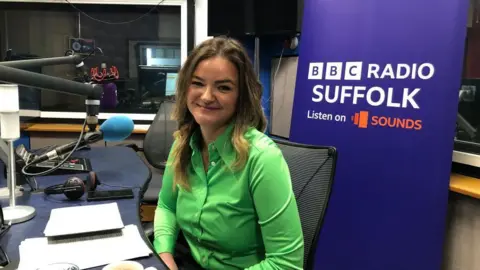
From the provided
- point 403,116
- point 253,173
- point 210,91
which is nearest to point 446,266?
point 403,116

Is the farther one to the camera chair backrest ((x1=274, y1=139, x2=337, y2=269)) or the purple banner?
the purple banner

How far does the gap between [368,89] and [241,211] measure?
114 cm

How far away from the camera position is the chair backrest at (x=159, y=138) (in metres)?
2.83

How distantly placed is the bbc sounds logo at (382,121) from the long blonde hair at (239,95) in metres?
0.89

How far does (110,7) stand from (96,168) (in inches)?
87.3

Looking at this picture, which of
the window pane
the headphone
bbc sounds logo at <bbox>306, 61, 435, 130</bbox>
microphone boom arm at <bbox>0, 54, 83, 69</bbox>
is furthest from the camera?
the window pane

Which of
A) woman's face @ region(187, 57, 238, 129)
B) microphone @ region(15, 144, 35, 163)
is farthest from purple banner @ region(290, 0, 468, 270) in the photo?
microphone @ region(15, 144, 35, 163)

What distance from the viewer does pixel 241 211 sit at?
1.10 m

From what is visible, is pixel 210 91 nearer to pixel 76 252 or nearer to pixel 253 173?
pixel 253 173

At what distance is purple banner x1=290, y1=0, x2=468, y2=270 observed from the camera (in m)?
1.70

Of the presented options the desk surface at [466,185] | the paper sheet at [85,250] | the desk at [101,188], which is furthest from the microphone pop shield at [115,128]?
the desk surface at [466,185]

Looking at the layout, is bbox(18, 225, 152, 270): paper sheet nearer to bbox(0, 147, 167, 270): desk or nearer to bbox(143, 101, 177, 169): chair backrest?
bbox(0, 147, 167, 270): desk

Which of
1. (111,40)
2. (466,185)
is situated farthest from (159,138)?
(466,185)

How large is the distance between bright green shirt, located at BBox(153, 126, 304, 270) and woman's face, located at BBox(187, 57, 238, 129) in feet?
0.22
